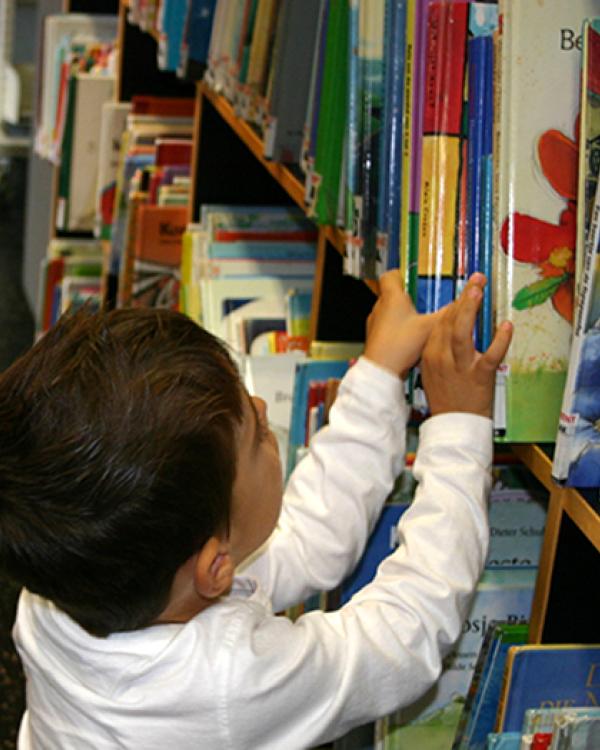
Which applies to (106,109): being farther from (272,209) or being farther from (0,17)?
(0,17)

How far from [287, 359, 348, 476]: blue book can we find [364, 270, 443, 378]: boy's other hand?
365 mm

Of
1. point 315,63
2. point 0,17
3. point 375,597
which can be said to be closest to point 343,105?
point 315,63

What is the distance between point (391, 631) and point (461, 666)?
17 centimetres

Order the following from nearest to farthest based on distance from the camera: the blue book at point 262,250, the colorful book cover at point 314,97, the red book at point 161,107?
the colorful book cover at point 314,97 → the blue book at point 262,250 → the red book at point 161,107

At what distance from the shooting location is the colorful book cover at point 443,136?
1.12 m

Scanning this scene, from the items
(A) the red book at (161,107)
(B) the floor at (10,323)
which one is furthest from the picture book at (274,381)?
(A) the red book at (161,107)

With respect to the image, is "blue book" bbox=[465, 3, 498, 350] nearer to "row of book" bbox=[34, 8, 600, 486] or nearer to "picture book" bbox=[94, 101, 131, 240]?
"row of book" bbox=[34, 8, 600, 486]

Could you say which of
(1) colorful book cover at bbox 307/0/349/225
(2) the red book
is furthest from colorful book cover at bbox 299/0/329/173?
(2) the red book

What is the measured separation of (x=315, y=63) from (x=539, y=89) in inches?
19.0

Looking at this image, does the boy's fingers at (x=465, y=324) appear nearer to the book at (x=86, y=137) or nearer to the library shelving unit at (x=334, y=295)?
the library shelving unit at (x=334, y=295)

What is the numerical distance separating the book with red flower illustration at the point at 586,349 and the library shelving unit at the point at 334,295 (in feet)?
0.09

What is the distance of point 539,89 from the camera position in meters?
1.07

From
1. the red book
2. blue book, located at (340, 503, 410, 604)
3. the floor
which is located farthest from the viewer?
the red book

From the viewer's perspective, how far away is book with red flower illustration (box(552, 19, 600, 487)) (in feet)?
3.33
